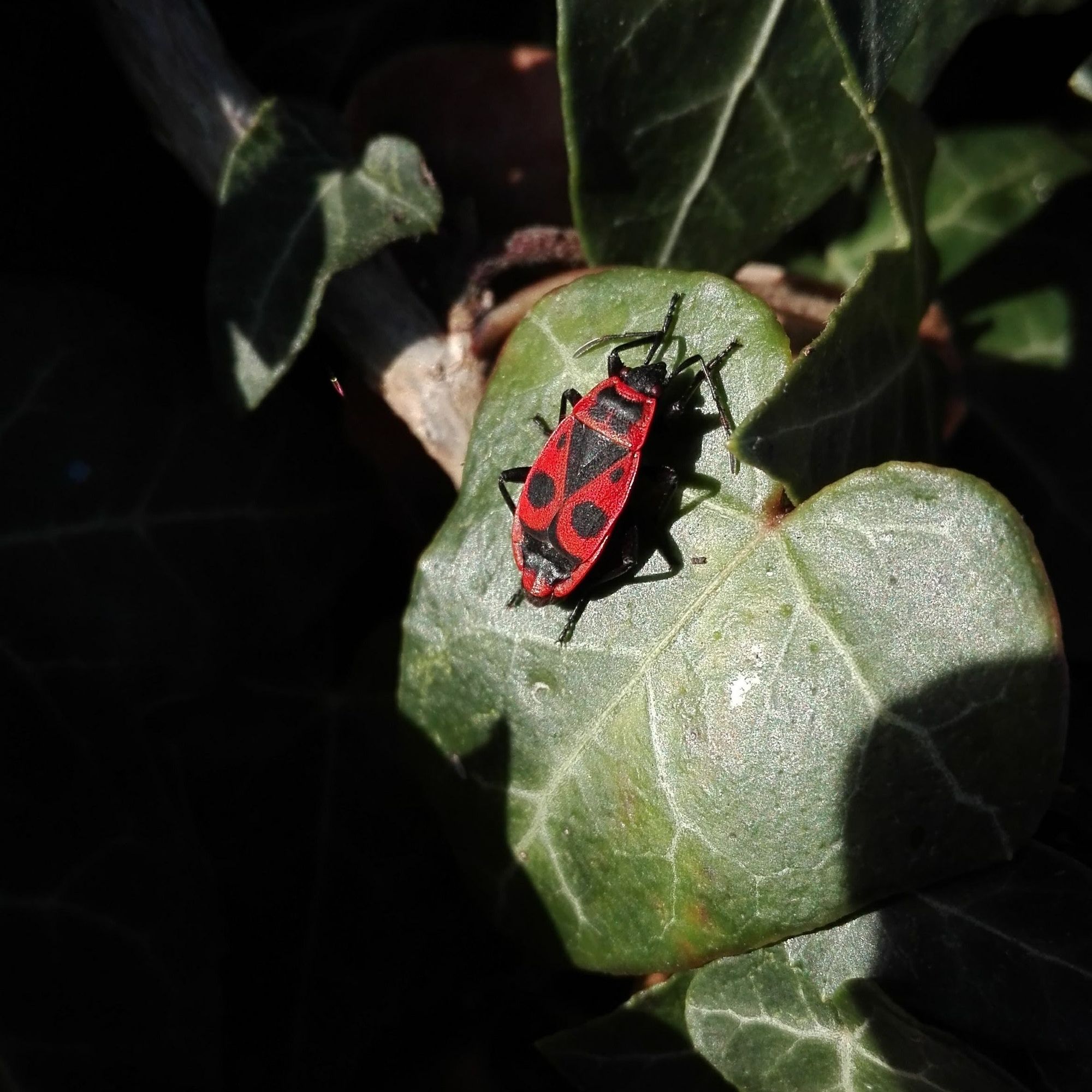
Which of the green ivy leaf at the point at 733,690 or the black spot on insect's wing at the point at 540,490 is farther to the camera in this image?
the black spot on insect's wing at the point at 540,490

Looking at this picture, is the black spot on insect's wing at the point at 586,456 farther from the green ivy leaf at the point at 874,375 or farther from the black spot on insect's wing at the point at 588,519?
the green ivy leaf at the point at 874,375

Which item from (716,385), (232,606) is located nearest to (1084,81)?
(716,385)

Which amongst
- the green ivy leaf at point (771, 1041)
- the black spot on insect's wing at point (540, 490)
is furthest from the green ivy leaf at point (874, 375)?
the green ivy leaf at point (771, 1041)

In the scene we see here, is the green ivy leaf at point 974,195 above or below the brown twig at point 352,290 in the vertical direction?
below

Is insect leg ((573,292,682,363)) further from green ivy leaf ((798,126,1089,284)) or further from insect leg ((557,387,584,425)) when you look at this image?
green ivy leaf ((798,126,1089,284))

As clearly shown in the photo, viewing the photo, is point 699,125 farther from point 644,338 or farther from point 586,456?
point 586,456

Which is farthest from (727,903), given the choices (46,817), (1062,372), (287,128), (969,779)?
(287,128)

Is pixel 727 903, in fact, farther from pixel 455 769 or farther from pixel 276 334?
pixel 276 334
